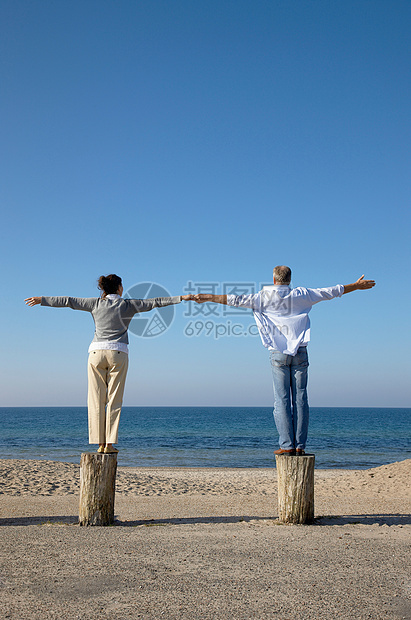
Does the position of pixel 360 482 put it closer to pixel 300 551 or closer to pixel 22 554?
pixel 300 551

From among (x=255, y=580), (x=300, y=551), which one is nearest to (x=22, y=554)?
(x=255, y=580)

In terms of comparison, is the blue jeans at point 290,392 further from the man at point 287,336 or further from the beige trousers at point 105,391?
the beige trousers at point 105,391

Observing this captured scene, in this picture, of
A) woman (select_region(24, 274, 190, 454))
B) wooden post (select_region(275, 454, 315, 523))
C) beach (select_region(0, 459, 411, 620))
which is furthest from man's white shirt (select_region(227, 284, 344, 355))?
beach (select_region(0, 459, 411, 620))

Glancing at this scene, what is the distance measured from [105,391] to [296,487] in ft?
8.45

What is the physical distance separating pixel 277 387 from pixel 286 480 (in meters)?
1.12

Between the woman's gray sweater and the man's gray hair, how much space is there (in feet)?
4.12

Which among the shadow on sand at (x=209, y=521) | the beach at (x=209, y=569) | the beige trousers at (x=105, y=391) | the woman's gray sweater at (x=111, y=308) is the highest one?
the woman's gray sweater at (x=111, y=308)

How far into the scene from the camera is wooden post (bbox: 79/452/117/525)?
5.74 m

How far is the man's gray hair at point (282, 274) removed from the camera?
19.5ft

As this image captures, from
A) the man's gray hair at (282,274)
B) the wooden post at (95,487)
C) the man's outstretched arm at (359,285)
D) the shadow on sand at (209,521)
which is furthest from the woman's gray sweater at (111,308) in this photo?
the shadow on sand at (209,521)

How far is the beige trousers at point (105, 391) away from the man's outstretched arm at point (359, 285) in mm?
2895

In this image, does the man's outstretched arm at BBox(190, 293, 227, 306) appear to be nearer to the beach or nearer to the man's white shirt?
the man's white shirt

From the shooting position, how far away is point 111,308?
6000 mm

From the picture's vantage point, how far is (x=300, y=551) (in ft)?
14.8
